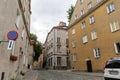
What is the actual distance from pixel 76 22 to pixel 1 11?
68.6 ft

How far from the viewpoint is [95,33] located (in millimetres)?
19750

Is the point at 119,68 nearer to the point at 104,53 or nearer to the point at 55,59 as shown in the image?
the point at 104,53

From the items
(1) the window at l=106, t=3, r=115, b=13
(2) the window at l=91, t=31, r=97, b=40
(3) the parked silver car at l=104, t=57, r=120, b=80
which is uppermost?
(1) the window at l=106, t=3, r=115, b=13

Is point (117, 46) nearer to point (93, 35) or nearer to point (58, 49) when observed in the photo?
point (93, 35)

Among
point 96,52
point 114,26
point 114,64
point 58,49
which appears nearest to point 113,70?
point 114,64

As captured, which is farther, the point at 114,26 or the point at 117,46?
the point at 114,26

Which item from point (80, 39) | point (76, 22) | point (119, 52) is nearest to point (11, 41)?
point (119, 52)

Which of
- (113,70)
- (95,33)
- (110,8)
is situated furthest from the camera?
(95,33)

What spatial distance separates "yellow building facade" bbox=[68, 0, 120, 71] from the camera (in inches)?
633

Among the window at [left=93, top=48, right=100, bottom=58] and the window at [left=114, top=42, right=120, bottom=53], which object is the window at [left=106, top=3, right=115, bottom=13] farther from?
the window at [left=93, top=48, right=100, bottom=58]

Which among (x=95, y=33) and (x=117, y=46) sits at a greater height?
(x=95, y=33)

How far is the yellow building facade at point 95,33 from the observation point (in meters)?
16.1

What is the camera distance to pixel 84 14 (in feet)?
76.0

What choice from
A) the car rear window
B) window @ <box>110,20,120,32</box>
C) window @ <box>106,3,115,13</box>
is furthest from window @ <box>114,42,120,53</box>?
the car rear window
